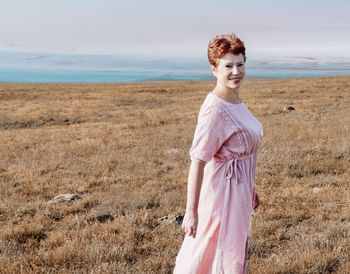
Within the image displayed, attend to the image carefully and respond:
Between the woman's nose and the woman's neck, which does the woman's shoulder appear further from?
the woman's nose

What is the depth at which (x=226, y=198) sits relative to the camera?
3.61m

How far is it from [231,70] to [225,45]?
0.19 meters

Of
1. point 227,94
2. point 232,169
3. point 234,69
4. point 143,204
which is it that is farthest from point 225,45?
point 143,204

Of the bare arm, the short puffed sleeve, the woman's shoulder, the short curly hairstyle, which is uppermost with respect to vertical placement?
the short curly hairstyle

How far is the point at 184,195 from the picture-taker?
9750 mm

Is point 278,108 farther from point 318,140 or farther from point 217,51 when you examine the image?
point 217,51

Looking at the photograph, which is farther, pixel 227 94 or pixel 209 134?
pixel 227 94

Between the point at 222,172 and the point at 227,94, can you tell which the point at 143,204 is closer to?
the point at 222,172

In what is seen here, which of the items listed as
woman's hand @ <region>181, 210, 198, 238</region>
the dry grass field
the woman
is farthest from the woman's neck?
the dry grass field

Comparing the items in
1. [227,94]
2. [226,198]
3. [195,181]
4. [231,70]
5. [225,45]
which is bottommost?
[226,198]

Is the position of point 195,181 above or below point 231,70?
below

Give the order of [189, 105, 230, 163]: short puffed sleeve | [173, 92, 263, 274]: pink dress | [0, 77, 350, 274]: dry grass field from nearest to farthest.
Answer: [189, 105, 230, 163]: short puffed sleeve, [173, 92, 263, 274]: pink dress, [0, 77, 350, 274]: dry grass field

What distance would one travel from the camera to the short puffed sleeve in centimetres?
344

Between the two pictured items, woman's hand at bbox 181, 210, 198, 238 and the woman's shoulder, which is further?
woman's hand at bbox 181, 210, 198, 238
